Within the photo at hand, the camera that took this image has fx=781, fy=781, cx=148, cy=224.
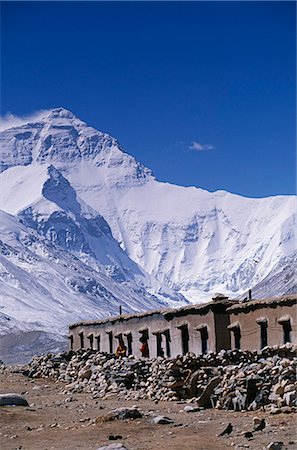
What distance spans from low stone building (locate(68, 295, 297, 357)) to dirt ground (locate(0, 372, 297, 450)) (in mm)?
5291

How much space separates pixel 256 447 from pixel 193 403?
22.8 ft

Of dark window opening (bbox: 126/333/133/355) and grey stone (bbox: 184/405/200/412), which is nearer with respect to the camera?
grey stone (bbox: 184/405/200/412)

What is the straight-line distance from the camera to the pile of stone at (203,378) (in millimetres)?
16938

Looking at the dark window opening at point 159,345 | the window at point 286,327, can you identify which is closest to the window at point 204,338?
the dark window opening at point 159,345

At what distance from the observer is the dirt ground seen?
45.7 ft

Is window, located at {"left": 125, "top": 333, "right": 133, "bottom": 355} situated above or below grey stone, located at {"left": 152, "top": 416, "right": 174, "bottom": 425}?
above

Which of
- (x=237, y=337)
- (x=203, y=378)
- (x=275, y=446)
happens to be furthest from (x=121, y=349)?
(x=275, y=446)

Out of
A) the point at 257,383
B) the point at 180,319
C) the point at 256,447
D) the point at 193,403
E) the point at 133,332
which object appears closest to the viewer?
the point at 256,447

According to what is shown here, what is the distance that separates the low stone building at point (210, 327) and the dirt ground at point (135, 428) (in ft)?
17.4

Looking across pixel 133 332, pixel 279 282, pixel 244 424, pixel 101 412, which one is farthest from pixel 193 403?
pixel 279 282

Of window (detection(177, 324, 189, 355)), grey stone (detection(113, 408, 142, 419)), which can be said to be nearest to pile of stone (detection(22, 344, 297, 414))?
grey stone (detection(113, 408, 142, 419))

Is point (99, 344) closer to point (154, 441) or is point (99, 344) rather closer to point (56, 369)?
point (56, 369)

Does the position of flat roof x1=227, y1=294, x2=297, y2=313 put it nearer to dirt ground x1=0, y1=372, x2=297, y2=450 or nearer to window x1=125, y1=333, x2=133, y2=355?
dirt ground x1=0, y1=372, x2=297, y2=450

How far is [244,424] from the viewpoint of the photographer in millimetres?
15250
